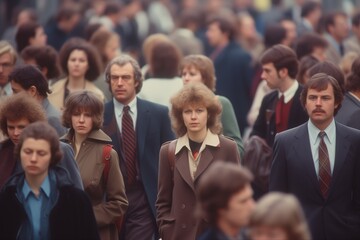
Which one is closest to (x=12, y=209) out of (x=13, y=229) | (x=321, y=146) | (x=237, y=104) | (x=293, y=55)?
(x=13, y=229)

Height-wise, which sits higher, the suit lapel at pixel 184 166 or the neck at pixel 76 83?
the neck at pixel 76 83

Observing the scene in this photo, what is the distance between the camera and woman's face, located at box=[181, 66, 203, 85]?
13461mm

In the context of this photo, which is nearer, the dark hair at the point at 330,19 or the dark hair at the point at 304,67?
the dark hair at the point at 304,67

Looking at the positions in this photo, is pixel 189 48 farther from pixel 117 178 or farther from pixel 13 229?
pixel 13 229

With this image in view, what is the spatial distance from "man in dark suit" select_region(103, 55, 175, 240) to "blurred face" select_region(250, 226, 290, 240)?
4393 mm

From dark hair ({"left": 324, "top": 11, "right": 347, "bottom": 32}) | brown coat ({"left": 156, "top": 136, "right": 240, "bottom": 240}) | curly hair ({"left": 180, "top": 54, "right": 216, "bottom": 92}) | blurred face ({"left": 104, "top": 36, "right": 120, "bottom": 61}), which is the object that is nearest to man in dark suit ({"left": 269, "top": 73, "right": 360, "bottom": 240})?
brown coat ({"left": 156, "top": 136, "right": 240, "bottom": 240})

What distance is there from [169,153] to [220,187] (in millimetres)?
3212

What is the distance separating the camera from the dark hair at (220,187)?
772cm

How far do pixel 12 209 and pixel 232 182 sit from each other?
2.19 meters

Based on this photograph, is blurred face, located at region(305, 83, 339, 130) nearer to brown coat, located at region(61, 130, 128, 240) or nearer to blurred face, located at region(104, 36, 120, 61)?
brown coat, located at region(61, 130, 128, 240)

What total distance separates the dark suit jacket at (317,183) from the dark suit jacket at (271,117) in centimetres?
206

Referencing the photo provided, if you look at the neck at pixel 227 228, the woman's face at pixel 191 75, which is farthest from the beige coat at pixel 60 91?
the neck at pixel 227 228

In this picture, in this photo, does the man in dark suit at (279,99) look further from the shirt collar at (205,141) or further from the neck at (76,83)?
the neck at (76,83)

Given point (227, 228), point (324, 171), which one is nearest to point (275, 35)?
point (324, 171)
